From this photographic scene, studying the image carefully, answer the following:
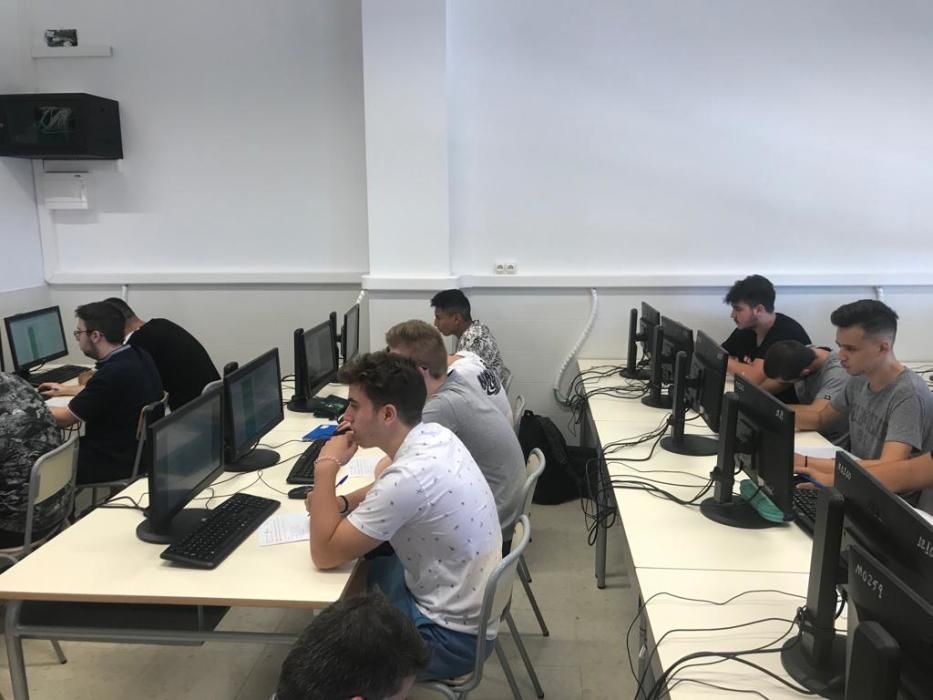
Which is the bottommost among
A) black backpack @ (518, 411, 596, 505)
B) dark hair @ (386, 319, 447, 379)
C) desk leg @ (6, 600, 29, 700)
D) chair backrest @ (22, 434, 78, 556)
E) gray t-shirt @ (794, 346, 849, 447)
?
black backpack @ (518, 411, 596, 505)

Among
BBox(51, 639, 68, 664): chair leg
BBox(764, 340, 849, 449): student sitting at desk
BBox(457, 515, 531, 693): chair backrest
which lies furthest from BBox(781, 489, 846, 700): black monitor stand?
BBox(51, 639, 68, 664): chair leg

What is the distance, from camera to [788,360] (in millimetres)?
3119

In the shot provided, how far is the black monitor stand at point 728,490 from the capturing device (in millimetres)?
2025

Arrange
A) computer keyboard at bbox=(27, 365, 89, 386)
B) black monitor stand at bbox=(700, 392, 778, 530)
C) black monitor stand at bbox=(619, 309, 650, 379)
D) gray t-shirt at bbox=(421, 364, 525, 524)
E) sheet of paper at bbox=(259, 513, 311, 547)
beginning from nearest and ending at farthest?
sheet of paper at bbox=(259, 513, 311, 547) → black monitor stand at bbox=(700, 392, 778, 530) → gray t-shirt at bbox=(421, 364, 525, 524) → black monitor stand at bbox=(619, 309, 650, 379) → computer keyboard at bbox=(27, 365, 89, 386)

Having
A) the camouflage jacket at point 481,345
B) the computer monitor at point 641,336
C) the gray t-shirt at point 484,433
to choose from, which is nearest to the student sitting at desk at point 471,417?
the gray t-shirt at point 484,433

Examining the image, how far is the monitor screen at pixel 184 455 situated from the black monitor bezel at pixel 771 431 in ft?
5.34

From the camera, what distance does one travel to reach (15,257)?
15.0 ft

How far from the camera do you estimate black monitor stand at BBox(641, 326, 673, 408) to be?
128 inches

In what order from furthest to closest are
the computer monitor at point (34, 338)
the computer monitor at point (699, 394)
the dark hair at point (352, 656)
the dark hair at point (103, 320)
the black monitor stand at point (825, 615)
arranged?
the computer monitor at point (34, 338), the dark hair at point (103, 320), the computer monitor at point (699, 394), the black monitor stand at point (825, 615), the dark hair at point (352, 656)

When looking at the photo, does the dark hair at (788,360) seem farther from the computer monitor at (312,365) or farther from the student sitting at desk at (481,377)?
the computer monitor at (312,365)

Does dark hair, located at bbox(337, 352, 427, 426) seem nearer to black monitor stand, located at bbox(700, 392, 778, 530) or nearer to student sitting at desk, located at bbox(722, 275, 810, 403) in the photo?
black monitor stand, located at bbox(700, 392, 778, 530)

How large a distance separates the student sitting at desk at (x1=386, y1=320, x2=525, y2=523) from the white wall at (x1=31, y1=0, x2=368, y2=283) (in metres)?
2.25

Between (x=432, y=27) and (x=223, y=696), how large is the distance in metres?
3.53

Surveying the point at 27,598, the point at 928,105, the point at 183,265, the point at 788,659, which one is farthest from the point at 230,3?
the point at 788,659
